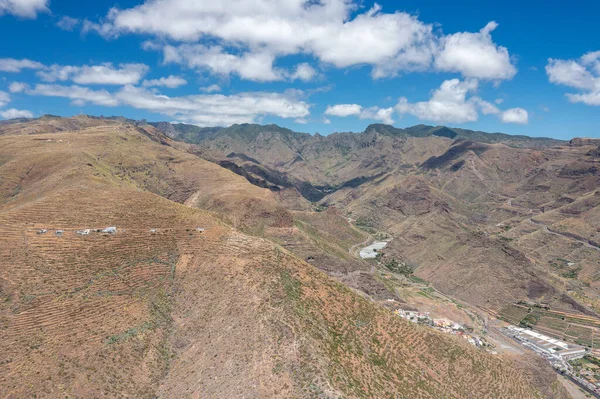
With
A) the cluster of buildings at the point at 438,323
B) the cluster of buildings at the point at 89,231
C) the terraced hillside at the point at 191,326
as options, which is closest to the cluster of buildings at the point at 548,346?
the cluster of buildings at the point at 438,323

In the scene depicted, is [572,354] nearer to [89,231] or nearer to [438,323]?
[438,323]

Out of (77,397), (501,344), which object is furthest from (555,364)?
(77,397)

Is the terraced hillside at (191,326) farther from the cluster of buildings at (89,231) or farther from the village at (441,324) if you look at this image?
the village at (441,324)

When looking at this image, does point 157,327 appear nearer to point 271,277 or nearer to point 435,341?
point 271,277

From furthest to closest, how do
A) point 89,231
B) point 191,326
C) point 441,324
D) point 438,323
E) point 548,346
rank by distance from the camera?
1. point 438,323
2. point 441,324
3. point 548,346
4. point 89,231
5. point 191,326

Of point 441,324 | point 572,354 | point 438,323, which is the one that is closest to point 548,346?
point 572,354

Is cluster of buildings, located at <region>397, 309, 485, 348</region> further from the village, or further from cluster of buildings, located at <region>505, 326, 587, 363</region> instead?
cluster of buildings, located at <region>505, 326, 587, 363</region>

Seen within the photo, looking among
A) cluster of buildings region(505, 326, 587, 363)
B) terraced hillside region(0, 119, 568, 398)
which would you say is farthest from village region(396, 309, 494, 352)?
terraced hillside region(0, 119, 568, 398)
